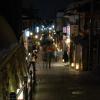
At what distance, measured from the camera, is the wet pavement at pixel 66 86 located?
2883cm

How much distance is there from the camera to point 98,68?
41438mm

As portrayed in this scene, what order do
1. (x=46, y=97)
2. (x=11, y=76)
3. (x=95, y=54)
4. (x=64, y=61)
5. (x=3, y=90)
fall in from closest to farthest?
(x=3, y=90) < (x=11, y=76) < (x=46, y=97) < (x=95, y=54) < (x=64, y=61)

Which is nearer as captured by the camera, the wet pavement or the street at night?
the street at night

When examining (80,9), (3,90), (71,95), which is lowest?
(71,95)

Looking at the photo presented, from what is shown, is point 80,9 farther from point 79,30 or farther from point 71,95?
point 71,95

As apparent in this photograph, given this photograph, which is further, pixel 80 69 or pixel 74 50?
pixel 74 50

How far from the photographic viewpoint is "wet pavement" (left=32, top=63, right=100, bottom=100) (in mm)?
28828

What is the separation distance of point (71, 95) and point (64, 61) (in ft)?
86.9

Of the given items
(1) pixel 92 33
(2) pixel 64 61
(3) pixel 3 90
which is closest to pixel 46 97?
(1) pixel 92 33

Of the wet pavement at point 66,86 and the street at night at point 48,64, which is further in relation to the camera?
the wet pavement at point 66,86

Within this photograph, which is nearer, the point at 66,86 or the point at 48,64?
the point at 66,86

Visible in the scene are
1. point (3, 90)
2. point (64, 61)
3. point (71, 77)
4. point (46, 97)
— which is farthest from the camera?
point (64, 61)

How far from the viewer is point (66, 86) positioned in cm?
3378

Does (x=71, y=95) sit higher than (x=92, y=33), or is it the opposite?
(x=92, y=33)
